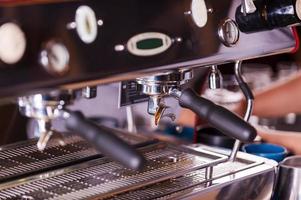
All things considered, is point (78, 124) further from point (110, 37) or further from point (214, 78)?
point (214, 78)

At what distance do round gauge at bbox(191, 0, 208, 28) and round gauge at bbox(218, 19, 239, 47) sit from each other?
3cm

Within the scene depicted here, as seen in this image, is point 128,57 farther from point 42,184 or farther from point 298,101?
point 298,101

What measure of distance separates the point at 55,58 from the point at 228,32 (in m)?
0.28

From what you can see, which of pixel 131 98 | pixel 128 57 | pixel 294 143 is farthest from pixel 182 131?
pixel 128 57

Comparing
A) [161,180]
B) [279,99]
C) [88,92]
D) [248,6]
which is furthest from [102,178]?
[279,99]

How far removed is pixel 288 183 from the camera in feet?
3.24

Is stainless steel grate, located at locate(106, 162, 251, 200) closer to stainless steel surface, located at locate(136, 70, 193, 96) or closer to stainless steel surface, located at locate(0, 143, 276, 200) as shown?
stainless steel surface, located at locate(0, 143, 276, 200)

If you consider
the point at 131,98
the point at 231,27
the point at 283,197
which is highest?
the point at 231,27

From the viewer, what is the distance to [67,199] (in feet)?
2.53

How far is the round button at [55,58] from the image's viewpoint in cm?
57

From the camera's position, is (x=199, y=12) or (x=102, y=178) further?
(x=102, y=178)

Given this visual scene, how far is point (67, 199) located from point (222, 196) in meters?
0.23

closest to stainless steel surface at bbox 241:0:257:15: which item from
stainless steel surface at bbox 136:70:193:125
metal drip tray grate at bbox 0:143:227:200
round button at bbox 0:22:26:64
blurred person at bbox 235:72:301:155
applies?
stainless steel surface at bbox 136:70:193:125

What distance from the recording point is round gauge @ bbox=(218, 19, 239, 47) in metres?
0.76
